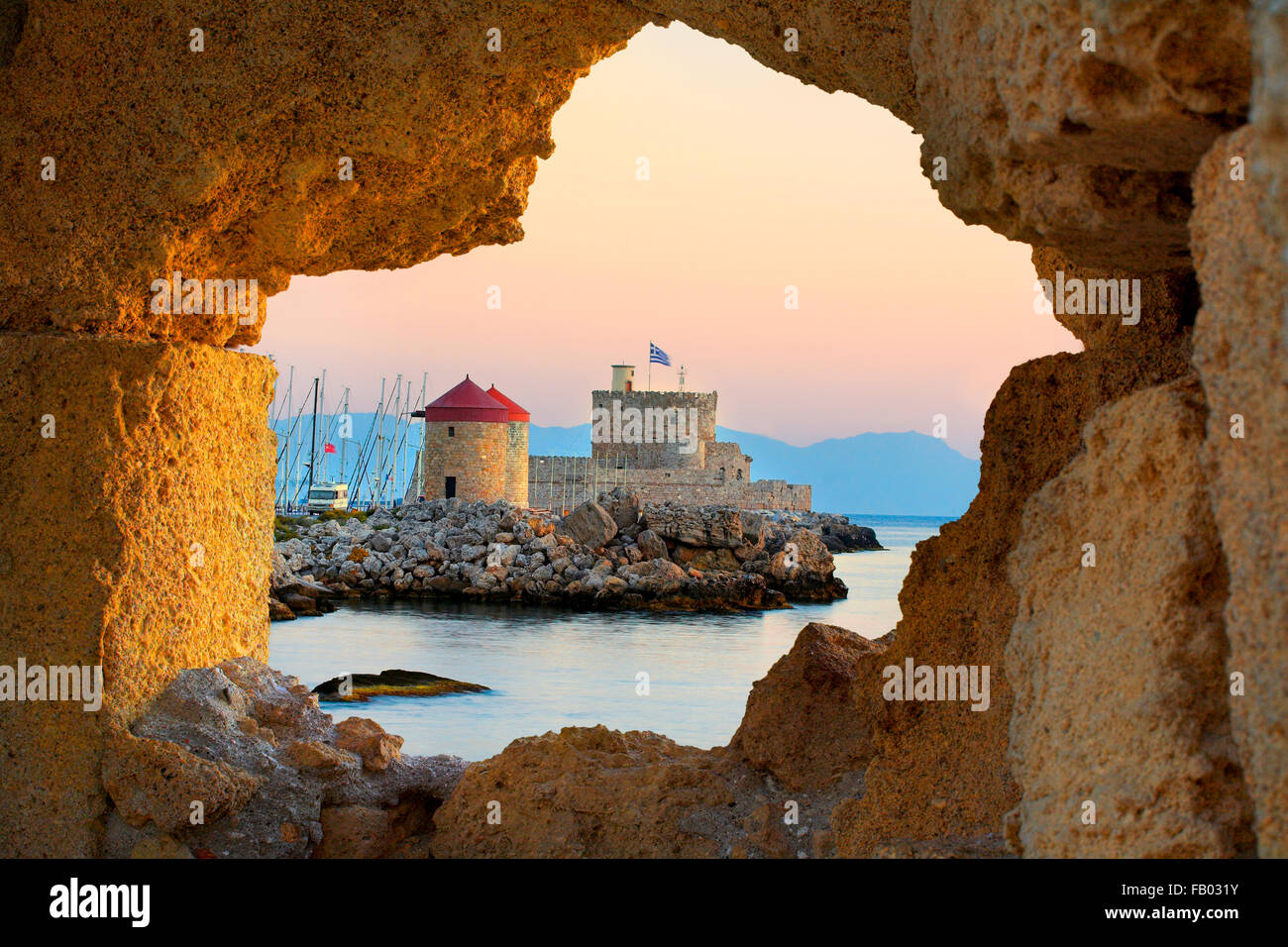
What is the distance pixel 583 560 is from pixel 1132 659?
1988cm

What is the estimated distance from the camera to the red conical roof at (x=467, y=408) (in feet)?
108

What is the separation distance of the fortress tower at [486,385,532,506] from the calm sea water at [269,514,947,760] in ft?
53.1

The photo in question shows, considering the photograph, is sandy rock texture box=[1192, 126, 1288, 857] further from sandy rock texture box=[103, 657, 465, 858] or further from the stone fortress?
the stone fortress

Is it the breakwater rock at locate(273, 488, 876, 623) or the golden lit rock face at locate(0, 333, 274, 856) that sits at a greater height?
the golden lit rock face at locate(0, 333, 274, 856)

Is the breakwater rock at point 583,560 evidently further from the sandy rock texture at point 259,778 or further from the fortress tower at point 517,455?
the sandy rock texture at point 259,778

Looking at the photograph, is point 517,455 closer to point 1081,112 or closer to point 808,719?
point 808,719

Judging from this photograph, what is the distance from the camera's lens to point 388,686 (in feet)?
33.7

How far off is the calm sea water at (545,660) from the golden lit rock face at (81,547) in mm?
4382

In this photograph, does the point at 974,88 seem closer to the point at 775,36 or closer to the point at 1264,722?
the point at 775,36

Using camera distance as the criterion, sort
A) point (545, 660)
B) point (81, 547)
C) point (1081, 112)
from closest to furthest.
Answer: point (1081, 112)
point (81, 547)
point (545, 660)

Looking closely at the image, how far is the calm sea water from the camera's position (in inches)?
377

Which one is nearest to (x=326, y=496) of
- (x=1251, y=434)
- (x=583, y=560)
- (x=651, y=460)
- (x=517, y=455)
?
(x=517, y=455)

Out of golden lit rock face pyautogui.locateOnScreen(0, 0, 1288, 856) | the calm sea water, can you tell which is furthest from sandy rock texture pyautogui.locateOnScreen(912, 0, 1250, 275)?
the calm sea water

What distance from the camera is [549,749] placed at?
4324 mm
